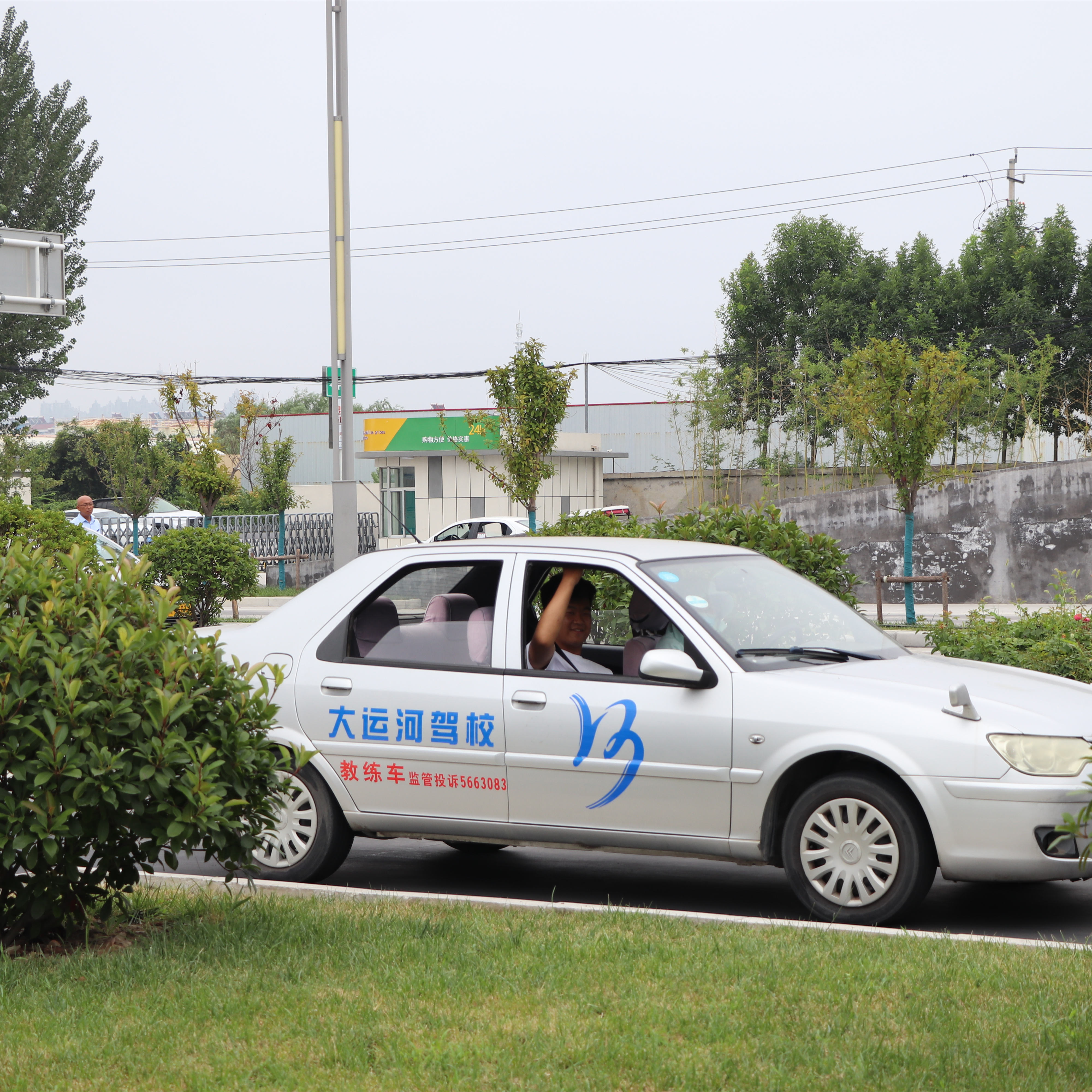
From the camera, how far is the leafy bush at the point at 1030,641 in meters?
9.88

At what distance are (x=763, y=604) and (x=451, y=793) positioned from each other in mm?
1716

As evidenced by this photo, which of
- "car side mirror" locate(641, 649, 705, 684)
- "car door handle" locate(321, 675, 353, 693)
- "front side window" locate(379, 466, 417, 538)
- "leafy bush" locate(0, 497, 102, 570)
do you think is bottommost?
"car door handle" locate(321, 675, 353, 693)

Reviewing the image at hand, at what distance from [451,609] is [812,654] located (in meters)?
1.79

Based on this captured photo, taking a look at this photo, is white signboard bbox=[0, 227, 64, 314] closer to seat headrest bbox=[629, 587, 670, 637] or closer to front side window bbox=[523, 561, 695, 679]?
front side window bbox=[523, 561, 695, 679]

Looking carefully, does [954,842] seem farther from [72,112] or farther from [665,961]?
[72,112]

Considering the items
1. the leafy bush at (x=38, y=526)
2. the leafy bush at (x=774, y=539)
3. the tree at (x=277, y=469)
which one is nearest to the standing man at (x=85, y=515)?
the leafy bush at (x=38, y=526)

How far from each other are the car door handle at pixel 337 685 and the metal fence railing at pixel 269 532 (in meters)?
27.3

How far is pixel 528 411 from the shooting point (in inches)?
1123

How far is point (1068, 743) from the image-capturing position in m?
5.47

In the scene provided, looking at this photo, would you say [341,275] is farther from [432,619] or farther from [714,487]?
[714,487]

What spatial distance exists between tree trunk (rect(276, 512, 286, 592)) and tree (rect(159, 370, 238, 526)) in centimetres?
142

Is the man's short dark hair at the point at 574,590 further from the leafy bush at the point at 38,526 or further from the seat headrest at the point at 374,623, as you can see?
the leafy bush at the point at 38,526

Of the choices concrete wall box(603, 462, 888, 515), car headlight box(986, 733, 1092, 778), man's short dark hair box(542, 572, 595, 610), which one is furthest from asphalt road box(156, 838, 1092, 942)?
concrete wall box(603, 462, 888, 515)

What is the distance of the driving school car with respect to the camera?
551 centimetres
